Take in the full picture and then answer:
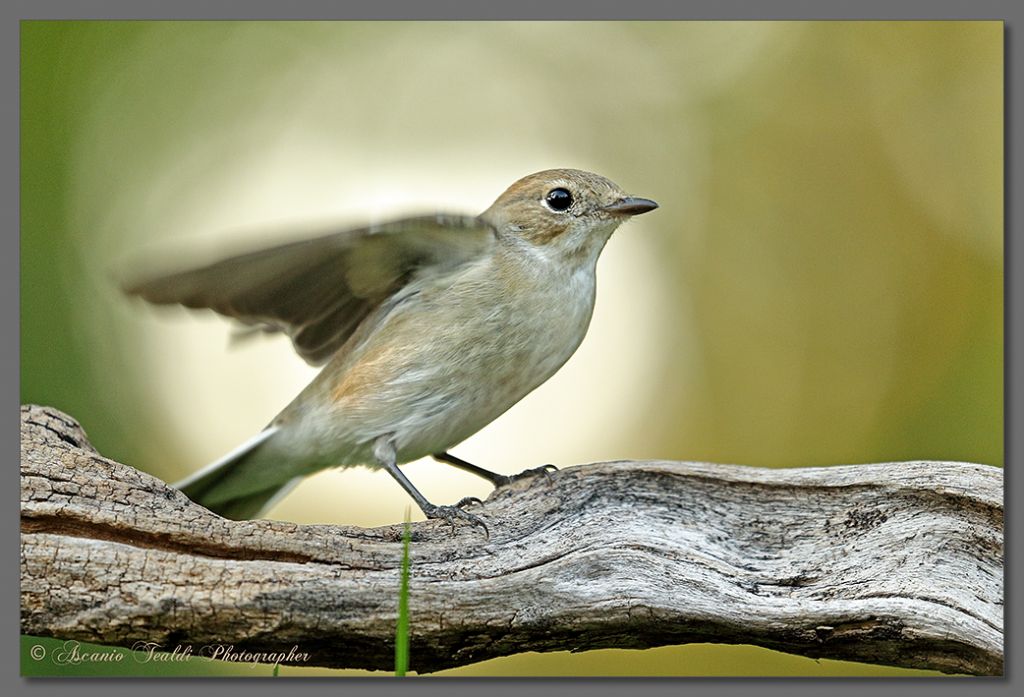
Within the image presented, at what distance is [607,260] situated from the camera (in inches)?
147

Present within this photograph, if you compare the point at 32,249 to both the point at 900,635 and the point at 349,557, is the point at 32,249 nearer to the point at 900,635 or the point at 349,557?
the point at 349,557

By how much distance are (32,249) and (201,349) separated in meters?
0.67

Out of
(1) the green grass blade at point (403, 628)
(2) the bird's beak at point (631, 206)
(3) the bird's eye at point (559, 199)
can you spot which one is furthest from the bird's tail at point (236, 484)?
(2) the bird's beak at point (631, 206)

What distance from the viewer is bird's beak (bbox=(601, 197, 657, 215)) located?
3025 mm

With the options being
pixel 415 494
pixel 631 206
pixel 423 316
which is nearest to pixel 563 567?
pixel 415 494

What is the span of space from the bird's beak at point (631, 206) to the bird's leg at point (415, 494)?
893 mm

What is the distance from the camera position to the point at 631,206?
3029 mm

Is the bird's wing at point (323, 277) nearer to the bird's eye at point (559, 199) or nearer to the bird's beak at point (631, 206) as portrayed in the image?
the bird's eye at point (559, 199)

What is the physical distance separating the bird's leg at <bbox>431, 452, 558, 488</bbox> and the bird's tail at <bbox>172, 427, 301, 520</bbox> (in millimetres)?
463

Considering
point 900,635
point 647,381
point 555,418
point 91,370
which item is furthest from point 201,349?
point 900,635

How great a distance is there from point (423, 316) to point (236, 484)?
0.80 metres

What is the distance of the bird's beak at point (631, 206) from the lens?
3025mm

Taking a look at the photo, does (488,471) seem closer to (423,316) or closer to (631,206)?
(423,316)

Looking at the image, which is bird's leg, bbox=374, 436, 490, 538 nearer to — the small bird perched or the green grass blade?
the small bird perched
